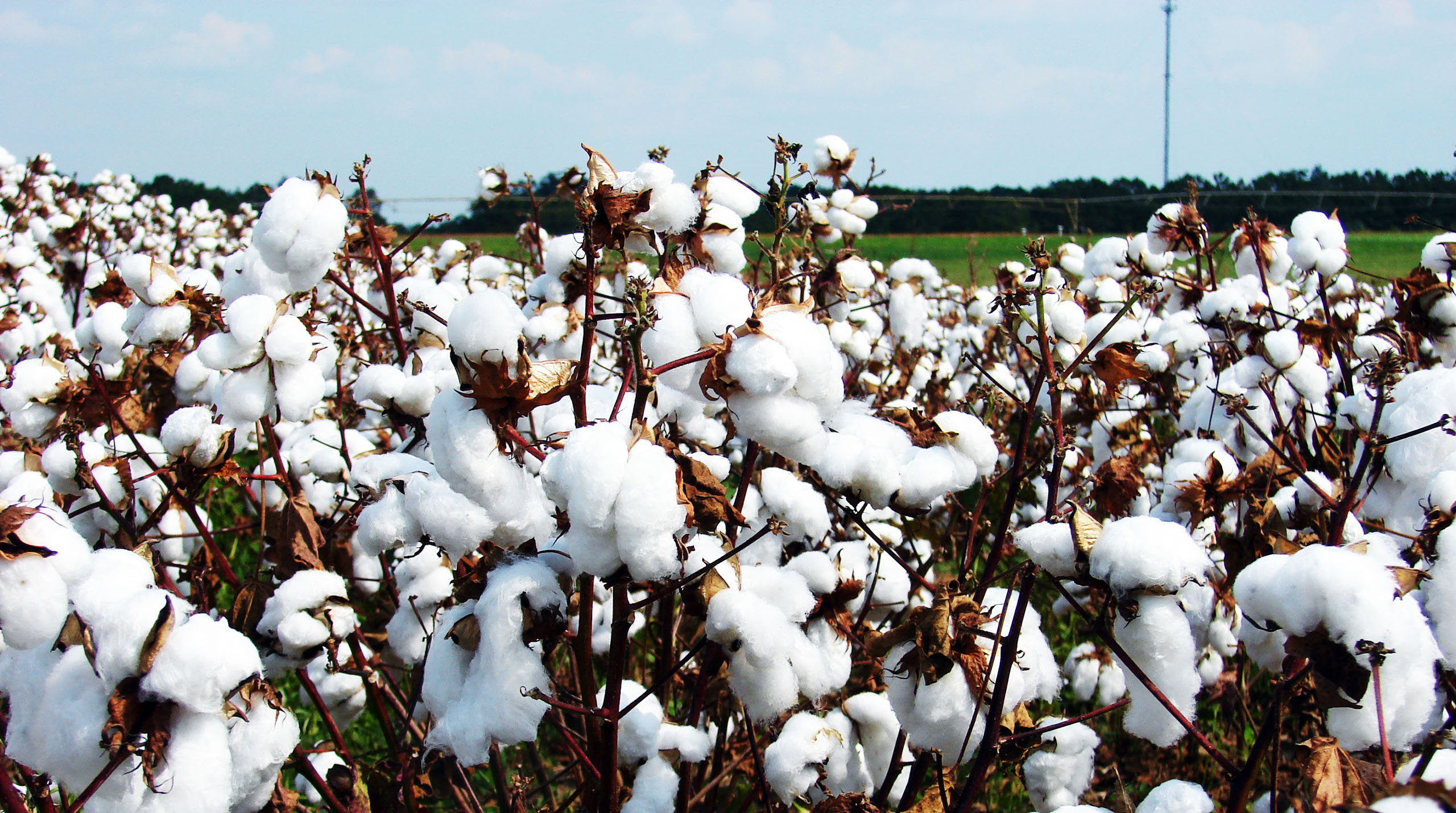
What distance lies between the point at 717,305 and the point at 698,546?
451 millimetres

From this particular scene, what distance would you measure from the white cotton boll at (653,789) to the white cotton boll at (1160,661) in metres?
0.80

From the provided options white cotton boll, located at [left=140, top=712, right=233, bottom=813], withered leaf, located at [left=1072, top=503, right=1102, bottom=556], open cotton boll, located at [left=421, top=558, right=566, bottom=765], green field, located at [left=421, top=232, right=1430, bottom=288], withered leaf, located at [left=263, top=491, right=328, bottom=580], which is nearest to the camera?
white cotton boll, located at [left=140, top=712, right=233, bottom=813]

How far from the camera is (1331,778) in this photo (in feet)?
3.78

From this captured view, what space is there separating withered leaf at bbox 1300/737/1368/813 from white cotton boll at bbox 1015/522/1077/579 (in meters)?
0.36

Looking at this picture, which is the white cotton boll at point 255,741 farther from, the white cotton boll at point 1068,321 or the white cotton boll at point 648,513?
the white cotton boll at point 1068,321

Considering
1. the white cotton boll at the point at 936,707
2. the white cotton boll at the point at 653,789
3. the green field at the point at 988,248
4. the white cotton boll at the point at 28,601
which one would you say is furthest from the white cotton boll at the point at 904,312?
the green field at the point at 988,248

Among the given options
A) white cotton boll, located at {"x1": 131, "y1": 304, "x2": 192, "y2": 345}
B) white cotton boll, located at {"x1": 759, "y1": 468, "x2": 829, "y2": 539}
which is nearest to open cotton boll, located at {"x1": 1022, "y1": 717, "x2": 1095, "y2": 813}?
white cotton boll, located at {"x1": 759, "y1": 468, "x2": 829, "y2": 539}

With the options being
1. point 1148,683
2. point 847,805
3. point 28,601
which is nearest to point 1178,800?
point 1148,683

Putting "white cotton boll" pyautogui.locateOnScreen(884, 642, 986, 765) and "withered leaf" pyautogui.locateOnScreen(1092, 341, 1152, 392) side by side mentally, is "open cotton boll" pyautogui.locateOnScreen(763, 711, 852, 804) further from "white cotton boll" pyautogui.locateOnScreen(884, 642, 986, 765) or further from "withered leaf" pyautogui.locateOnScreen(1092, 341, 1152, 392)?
"withered leaf" pyautogui.locateOnScreen(1092, 341, 1152, 392)

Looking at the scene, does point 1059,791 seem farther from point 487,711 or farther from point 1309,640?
point 487,711

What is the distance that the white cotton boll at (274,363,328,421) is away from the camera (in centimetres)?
185

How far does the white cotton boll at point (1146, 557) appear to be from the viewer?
4.14 ft

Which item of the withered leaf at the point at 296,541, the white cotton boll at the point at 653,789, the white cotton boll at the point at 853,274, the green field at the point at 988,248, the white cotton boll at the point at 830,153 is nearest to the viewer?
the white cotton boll at the point at 653,789

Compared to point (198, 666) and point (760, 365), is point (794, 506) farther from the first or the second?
point (198, 666)
